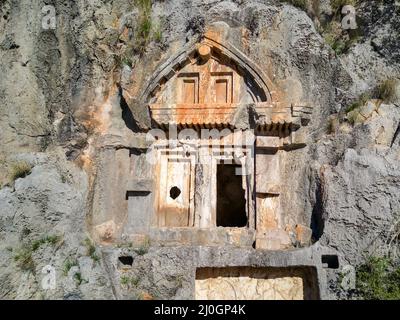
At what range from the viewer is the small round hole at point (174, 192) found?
7757 millimetres

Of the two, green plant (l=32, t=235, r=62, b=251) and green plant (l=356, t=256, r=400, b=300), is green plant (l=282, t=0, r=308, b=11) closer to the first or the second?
green plant (l=356, t=256, r=400, b=300)

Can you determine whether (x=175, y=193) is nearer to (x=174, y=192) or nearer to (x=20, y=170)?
(x=174, y=192)

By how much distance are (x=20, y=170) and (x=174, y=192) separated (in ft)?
7.20

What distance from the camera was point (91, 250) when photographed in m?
6.81

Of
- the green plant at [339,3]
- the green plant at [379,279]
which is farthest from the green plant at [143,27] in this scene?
the green plant at [379,279]

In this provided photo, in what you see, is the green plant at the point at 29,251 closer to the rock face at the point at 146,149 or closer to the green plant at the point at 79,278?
the rock face at the point at 146,149

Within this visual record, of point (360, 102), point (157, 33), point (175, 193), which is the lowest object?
point (175, 193)

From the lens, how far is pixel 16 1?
8445 mm

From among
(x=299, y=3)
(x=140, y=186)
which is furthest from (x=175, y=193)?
(x=299, y=3)

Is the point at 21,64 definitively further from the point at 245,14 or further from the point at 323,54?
the point at 323,54

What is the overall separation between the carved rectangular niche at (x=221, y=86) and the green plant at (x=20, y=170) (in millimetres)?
2820

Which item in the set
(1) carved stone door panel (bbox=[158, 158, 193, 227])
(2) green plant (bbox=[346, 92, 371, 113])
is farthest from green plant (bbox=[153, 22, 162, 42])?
(2) green plant (bbox=[346, 92, 371, 113])

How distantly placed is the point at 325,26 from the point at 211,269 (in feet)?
13.7

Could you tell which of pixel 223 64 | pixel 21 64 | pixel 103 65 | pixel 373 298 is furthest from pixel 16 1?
pixel 373 298
